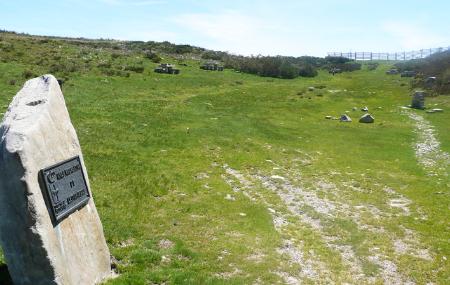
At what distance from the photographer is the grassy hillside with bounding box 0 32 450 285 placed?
47.4ft

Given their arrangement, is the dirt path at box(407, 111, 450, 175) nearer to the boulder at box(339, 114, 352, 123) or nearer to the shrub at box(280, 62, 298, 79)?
the boulder at box(339, 114, 352, 123)

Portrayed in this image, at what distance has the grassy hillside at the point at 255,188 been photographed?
47.4 feet

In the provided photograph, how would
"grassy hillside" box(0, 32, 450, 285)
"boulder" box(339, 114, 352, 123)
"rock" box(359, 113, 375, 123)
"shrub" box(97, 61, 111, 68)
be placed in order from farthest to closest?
1. "shrub" box(97, 61, 111, 68)
2. "rock" box(359, 113, 375, 123)
3. "boulder" box(339, 114, 352, 123)
4. "grassy hillside" box(0, 32, 450, 285)

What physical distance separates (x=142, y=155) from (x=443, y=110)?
1558 inches

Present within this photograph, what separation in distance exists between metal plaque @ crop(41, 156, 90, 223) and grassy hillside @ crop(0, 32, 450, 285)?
2.72 metres

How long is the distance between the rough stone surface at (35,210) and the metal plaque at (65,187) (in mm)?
179

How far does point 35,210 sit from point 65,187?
141 cm

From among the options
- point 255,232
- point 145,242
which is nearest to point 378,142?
point 255,232

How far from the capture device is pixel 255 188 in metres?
22.4

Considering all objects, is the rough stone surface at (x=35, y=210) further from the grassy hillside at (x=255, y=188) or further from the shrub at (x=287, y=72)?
the shrub at (x=287, y=72)

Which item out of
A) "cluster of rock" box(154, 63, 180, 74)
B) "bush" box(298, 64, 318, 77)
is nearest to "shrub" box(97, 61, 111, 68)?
"cluster of rock" box(154, 63, 180, 74)

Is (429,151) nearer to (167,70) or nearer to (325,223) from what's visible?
(325,223)

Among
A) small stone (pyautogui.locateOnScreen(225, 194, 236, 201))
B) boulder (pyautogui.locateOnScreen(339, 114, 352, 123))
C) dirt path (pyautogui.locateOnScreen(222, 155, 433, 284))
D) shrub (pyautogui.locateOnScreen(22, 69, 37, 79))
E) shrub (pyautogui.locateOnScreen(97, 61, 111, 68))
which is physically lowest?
dirt path (pyautogui.locateOnScreen(222, 155, 433, 284))

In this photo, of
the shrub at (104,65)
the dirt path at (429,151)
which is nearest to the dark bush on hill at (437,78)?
the dirt path at (429,151)
